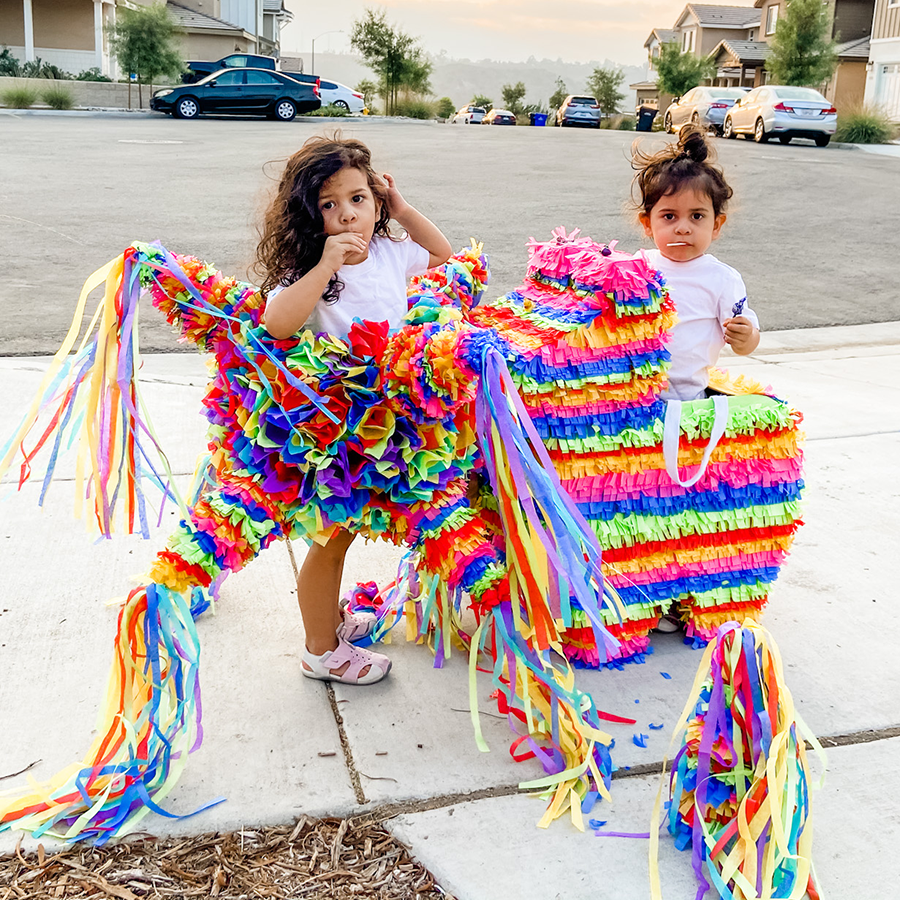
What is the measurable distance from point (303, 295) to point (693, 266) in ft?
3.65

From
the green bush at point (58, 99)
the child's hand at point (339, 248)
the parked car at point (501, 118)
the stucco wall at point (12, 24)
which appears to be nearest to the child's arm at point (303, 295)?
the child's hand at point (339, 248)

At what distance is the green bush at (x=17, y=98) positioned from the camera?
81.4 feet

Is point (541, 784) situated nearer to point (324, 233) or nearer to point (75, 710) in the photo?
point (75, 710)

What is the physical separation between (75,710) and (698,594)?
1.48 metres

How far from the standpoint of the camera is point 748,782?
1.76 metres

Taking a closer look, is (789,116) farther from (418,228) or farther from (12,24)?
(12,24)

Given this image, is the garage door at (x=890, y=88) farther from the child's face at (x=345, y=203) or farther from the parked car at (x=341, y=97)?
the child's face at (x=345, y=203)

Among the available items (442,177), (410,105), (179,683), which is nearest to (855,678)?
(179,683)

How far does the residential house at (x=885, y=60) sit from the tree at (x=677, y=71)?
9680 mm

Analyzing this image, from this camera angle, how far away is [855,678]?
2.41 m

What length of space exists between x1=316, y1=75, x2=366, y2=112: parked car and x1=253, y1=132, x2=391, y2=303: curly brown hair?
100 feet

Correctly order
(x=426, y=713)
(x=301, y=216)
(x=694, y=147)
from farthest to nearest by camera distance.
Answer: (x=694, y=147)
(x=426, y=713)
(x=301, y=216)

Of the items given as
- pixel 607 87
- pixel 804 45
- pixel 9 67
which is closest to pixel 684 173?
pixel 9 67

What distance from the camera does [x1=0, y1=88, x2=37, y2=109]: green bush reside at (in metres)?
24.8
